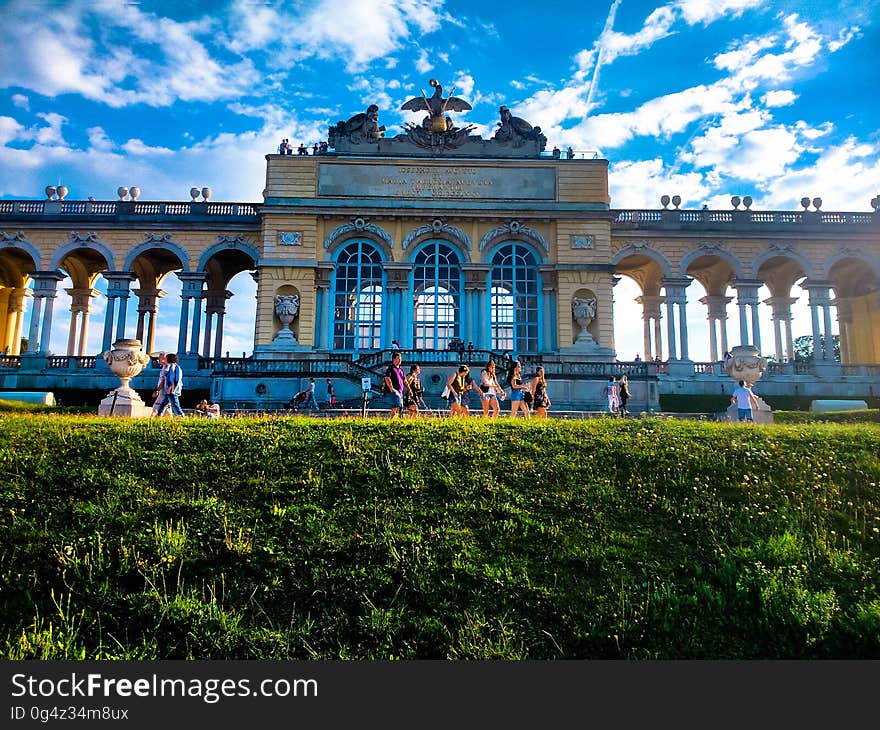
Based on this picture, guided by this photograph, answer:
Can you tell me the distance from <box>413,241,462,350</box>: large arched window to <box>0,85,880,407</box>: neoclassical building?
7 centimetres

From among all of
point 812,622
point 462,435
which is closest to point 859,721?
point 812,622

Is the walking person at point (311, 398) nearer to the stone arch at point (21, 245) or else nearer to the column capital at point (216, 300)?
the column capital at point (216, 300)

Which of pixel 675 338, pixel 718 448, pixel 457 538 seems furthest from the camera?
pixel 675 338

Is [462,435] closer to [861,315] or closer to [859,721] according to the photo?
[859,721]

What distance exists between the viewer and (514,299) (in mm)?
33969

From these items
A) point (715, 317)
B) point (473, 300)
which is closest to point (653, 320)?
point (715, 317)

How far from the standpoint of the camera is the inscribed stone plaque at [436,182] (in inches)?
1331

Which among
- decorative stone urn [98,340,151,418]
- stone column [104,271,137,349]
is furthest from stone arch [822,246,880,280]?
stone column [104,271,137,349]

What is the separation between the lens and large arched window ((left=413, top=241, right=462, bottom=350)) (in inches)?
1328

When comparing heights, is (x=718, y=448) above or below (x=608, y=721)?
above

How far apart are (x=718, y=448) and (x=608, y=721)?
6729mm

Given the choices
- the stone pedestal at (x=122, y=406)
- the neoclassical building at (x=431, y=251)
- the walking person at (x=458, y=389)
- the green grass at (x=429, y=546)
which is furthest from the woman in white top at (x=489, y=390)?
the neoclassical building at (x=431, y=251)

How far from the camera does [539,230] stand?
34031mm

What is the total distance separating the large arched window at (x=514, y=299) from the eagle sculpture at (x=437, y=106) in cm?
759
